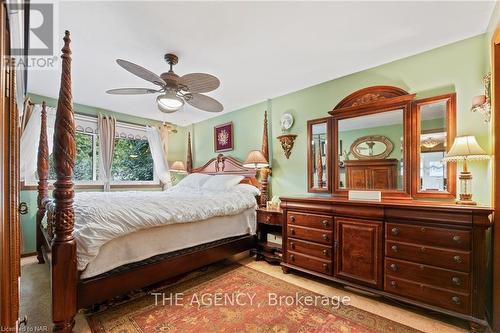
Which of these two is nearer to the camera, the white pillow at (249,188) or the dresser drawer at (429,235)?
the dresser drawer at (429,235)

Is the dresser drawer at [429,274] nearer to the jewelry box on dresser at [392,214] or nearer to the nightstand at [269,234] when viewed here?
the jewelry box on dresser at [392,214]

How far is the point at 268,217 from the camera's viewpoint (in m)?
3.10

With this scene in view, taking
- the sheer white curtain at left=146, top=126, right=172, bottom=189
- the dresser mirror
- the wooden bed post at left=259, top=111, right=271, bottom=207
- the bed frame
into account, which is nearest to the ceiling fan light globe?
the bed frame

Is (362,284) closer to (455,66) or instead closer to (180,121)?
(455,66)

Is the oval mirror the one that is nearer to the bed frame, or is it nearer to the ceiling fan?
the ceiling fan

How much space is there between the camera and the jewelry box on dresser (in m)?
1.72

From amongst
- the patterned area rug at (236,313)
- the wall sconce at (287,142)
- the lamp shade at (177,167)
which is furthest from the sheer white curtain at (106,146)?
the wall sconce at (287,142)

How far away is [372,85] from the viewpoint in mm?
2723

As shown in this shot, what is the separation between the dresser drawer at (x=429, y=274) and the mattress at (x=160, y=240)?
171 centimetres

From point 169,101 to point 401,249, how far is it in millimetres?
2625

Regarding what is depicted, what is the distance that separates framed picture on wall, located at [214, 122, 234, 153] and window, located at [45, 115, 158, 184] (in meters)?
1.62

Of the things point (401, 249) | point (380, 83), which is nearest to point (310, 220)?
point (401, 249)

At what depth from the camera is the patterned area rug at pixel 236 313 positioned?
1.73 metres

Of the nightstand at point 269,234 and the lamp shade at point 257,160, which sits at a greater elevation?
the lamp shade at point 257,160
